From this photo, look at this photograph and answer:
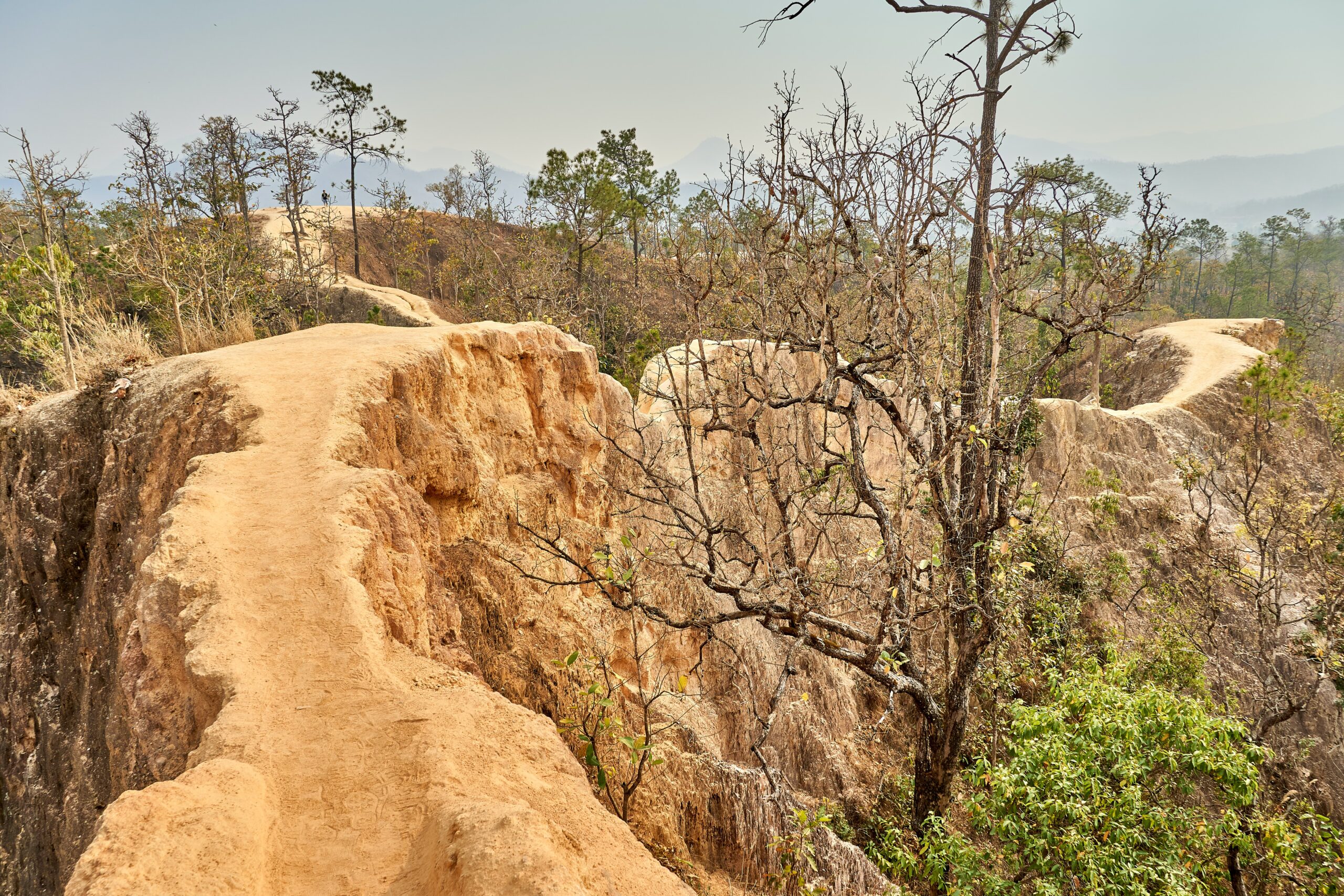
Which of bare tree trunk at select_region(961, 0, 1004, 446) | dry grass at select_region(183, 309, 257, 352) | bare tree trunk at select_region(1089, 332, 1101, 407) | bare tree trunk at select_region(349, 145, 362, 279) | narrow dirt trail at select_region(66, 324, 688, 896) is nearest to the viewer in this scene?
narrow dirt trail at select_region(66, 324, 688, 896)

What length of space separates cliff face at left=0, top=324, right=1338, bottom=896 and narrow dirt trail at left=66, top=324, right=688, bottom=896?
15 millimetres

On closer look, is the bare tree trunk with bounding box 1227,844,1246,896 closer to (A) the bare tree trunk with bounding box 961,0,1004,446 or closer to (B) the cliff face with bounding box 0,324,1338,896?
(B) the cliff face with bounding box 0,324,1338,896

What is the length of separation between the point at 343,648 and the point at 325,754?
728 millimetres

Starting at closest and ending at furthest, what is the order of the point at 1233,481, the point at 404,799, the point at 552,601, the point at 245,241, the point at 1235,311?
the point at 404,799, the point at 552,601, the point at 1233,481, the point at 245,241, the point at 1235,311

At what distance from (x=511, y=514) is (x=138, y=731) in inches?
182

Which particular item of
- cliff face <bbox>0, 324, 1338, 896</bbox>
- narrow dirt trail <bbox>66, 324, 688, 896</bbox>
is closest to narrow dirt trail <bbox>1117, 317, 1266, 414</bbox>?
cliff face <bbox>0, 324, 1338, 896</bbox>

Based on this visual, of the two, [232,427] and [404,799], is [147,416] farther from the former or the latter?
[404,799]

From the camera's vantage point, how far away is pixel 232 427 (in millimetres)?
6730

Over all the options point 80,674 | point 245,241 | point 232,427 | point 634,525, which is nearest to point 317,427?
point 232,427

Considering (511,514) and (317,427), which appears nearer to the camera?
(317,427)

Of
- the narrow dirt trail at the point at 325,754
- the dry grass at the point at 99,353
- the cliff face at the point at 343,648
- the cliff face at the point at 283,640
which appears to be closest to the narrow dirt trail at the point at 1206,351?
the cliff face at the point at 343,648

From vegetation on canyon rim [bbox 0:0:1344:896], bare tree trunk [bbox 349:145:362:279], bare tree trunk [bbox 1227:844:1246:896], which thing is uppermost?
bare tree trunk [bbox 349:145:362:279]

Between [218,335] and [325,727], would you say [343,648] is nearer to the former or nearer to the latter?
[325,727]

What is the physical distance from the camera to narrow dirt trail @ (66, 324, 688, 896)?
10.4ft
